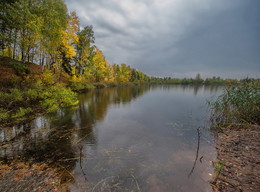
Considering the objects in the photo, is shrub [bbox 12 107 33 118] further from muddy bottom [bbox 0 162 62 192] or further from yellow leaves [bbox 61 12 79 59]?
yellow leaves [bbox 61 12 79 59]

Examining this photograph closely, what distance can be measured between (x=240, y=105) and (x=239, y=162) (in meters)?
5.62

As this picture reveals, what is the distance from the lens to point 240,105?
311 inches

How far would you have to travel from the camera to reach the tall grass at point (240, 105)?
7232 millimetres

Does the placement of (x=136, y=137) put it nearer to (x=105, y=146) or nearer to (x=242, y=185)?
(x=105, y=146)

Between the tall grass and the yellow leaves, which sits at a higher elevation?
the yellow leaves

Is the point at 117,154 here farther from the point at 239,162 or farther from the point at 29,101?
the point at 29,101

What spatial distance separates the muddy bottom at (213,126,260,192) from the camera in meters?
3.18

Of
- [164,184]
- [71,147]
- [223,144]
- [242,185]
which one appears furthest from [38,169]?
[223,144]

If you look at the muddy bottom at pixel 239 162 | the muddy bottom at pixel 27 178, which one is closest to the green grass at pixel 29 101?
the muddy bottom at pixel 27 178

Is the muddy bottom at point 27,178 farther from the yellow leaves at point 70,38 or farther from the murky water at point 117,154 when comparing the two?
the yellow leaves at point 70,38

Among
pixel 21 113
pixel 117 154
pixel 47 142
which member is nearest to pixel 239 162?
pixel 117 154

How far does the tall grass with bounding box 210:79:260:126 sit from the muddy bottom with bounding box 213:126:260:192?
3.37 ft

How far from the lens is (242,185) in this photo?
10.2ft

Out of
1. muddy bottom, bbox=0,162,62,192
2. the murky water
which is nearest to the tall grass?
the murky water
